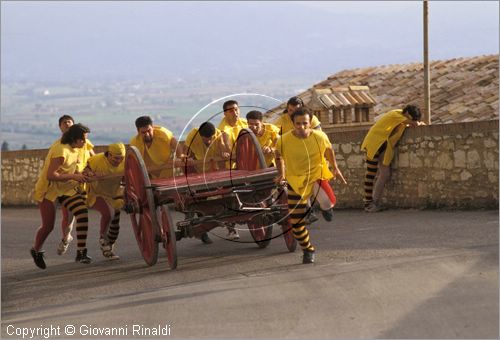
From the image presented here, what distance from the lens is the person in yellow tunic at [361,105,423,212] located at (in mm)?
17156

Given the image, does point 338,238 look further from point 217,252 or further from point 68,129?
point 68,129

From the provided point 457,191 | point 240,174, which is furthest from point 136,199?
point 457,191

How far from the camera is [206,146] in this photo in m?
→ 14.4

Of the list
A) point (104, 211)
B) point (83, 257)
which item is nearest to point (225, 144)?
point (104, 211)

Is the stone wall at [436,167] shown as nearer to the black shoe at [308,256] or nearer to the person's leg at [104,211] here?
the black shoe at [308,256]

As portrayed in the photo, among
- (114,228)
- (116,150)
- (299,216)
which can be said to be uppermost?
(116,150)

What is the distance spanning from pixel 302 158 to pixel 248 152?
1642 millimetres

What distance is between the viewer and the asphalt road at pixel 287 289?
9281 mm

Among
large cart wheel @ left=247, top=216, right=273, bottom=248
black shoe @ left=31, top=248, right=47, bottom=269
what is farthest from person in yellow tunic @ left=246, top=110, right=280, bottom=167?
black shoe @ left=31, top=248, right=47, bottom=269

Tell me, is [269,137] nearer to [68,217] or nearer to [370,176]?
[68,217]

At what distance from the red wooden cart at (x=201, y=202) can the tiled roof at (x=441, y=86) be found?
11.2m

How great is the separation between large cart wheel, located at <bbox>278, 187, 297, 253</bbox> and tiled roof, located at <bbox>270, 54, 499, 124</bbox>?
10.8 meters

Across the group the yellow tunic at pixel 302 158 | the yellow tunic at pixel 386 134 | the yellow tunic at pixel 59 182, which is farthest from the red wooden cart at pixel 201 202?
the yellow tunic at pixel 386 134

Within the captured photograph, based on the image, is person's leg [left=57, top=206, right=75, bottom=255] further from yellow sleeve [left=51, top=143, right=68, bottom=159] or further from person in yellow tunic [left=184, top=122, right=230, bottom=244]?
person in yellow tunic [left=184, top=122, right=230, bottom=244]
